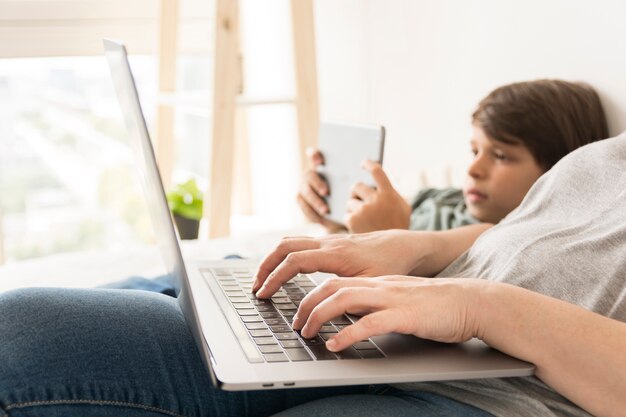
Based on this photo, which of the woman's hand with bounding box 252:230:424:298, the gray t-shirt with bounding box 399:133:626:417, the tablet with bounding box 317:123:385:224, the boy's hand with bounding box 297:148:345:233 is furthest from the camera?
the boy's hand with bounding box 297:148:345:233

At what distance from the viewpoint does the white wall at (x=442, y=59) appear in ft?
5.29

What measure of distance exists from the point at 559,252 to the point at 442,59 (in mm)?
1134

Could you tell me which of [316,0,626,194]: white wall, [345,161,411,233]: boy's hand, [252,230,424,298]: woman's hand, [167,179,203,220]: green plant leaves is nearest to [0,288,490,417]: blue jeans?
[252,230,424,298]: woman's hand

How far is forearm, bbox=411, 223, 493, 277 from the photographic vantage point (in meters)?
1.34

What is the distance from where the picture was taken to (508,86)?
1608mm

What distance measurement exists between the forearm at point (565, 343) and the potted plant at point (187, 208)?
1929 millimetres

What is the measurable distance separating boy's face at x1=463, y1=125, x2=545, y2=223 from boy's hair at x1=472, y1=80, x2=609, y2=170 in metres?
0.02

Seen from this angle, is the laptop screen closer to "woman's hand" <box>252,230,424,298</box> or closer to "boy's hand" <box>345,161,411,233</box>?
"woman's hand" <box>252,230,424,298</box>

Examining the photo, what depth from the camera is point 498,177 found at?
1.58m

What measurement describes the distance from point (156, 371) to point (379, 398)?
0.25m

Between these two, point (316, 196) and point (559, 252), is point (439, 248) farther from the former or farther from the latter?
point (316, 196)

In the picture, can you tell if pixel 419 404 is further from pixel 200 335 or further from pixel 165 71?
pixel 165 71

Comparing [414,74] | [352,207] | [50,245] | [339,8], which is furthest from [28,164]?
[352,207]

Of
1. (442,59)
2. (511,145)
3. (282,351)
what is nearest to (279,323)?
(282,351)
